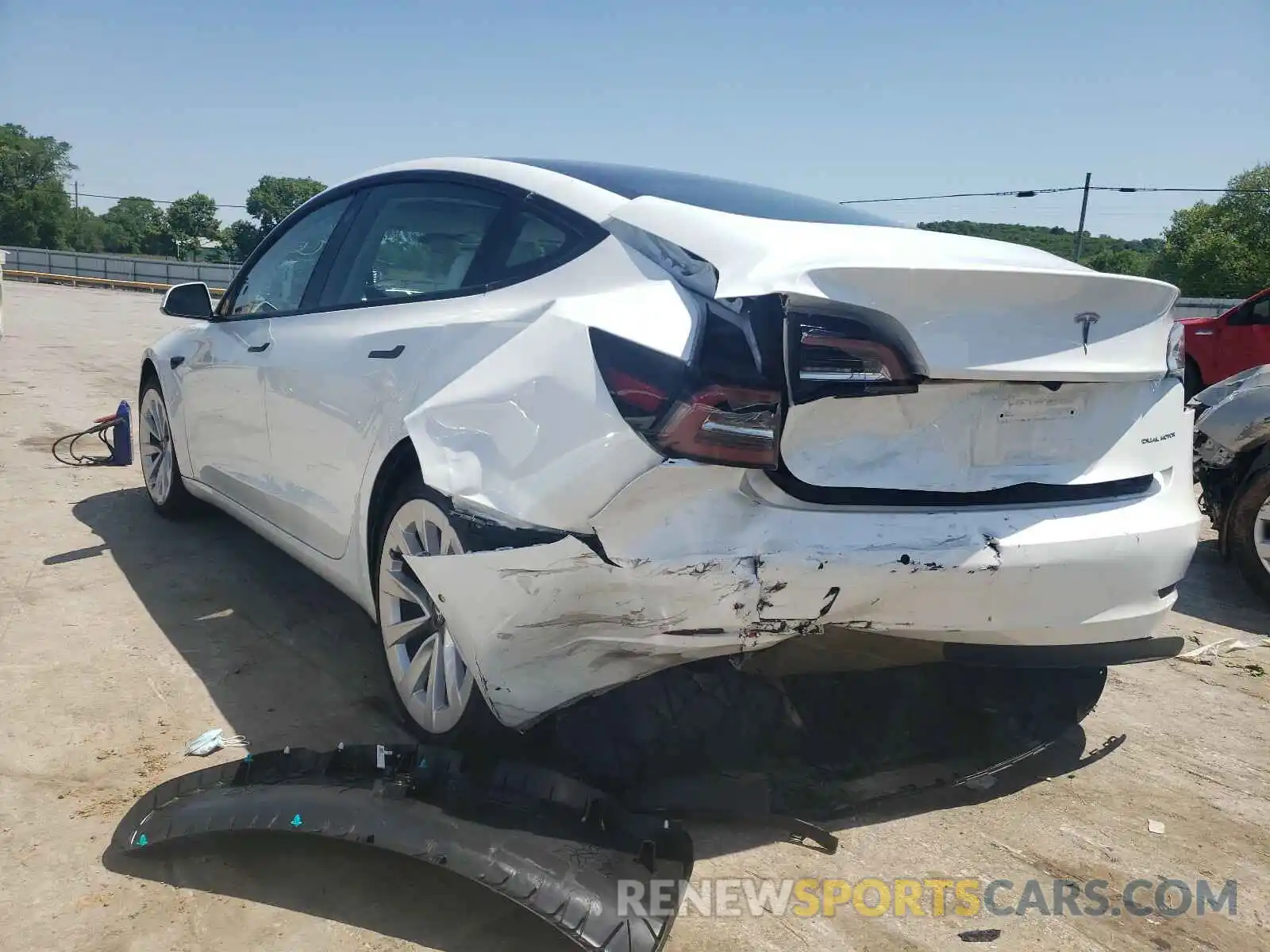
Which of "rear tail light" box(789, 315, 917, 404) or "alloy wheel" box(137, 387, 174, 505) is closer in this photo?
"rear tail light" box(789, 315, 917, 404)

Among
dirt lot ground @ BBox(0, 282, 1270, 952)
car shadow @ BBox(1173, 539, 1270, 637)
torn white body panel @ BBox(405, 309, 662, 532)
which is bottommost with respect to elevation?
dirt lot ground @ BBox(0, 282, 1270, 952)

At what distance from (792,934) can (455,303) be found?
1802 millimetres

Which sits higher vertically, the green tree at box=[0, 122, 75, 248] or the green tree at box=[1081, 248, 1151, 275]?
the green tree at box=[0, 122, 75, 248]

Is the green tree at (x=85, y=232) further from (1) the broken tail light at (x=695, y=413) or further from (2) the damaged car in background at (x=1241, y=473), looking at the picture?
(1) the broken tail light at (x=695, y=413)

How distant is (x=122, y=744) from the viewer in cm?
288

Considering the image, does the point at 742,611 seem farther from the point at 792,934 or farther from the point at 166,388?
the point at 166,388

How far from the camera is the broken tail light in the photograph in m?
2.03

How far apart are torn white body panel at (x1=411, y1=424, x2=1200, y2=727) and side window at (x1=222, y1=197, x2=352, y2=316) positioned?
5.99 ft

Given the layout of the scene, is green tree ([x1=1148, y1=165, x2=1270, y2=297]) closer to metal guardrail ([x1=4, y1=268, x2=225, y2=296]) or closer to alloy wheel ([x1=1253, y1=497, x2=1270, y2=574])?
metal guardrail ([x1=4, y1=268, x2=225, y2=296])

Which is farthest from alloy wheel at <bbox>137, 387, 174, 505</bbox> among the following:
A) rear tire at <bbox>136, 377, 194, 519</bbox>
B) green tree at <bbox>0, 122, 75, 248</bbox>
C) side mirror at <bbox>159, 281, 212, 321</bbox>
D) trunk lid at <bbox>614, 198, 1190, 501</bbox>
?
green tree at <bbox>0, 122, 75, 248</bbox>

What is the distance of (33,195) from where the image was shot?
8200cm

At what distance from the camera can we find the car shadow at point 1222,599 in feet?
14.6

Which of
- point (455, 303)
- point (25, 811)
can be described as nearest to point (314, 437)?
→ point (455, 303)

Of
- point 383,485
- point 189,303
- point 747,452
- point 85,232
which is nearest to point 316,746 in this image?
point 383,485
